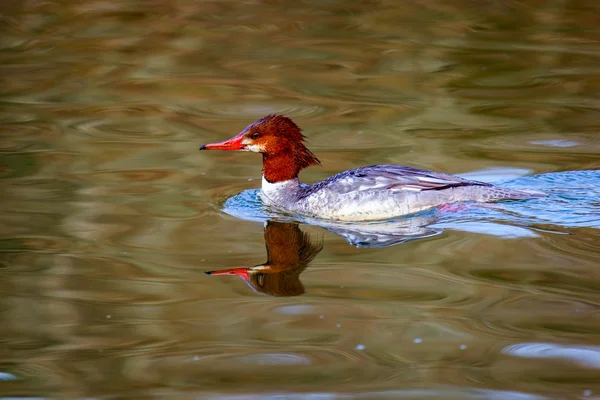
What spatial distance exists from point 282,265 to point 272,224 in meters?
1.25

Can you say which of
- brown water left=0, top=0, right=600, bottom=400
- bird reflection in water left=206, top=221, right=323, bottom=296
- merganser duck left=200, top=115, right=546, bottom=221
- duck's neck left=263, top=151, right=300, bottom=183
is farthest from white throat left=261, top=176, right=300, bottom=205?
bird reflection in water left=206, top=221, right=323, bottom=296

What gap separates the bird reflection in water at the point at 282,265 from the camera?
6.34 meters

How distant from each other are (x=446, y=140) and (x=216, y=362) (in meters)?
5.43

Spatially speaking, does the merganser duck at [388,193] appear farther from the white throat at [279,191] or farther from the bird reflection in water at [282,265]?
the bird reflection in water at [282,265]

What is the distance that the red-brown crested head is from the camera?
8.45 metres

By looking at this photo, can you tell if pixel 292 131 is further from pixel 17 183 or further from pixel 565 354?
pixel 565 354

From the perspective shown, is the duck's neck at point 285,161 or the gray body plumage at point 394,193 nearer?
the gray body plumage at point 394,193

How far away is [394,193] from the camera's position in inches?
315

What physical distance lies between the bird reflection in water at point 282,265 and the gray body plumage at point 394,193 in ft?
1.56

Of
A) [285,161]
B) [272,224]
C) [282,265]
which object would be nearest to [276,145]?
[285,161]

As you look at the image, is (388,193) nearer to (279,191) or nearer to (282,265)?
(279,191)

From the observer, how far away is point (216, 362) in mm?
5199

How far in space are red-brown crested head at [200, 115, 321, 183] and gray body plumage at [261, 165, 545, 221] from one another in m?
0.68

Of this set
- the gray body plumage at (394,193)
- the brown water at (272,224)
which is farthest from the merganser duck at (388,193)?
the brown water at (272,224)
